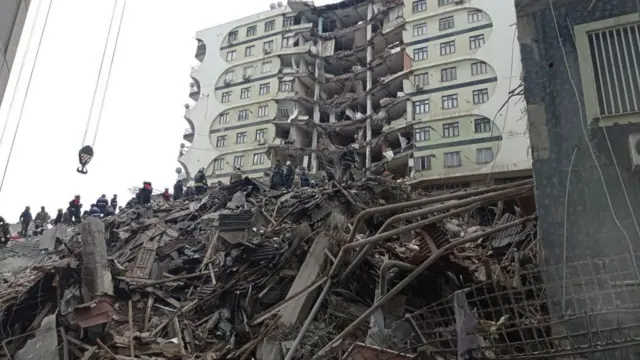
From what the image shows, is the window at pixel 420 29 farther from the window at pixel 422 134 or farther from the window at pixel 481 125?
the window at pixel 481 125

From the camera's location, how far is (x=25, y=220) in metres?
23.5

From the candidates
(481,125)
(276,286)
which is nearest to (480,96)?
(481,125)

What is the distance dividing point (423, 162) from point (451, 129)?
3.15 meters

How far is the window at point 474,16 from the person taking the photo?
37.0m

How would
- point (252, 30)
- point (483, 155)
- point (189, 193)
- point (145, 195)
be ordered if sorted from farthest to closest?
point (252, 30) → point (483, 155) → point (189, 193) → point (145, 195)

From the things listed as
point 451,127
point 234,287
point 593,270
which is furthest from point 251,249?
point 451,127

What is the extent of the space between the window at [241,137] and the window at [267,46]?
27.4 ft

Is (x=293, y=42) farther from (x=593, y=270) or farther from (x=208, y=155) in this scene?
(x=593, y=270)

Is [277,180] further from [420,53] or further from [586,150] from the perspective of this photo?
[420,53]

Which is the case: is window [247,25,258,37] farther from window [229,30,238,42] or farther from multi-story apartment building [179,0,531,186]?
window [229,30,238,42]

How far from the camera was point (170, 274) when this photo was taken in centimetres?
1221

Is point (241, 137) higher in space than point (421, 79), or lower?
lower

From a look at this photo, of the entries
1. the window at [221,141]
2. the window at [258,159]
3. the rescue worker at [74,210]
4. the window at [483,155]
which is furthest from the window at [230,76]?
the rescue worker at [74,210]

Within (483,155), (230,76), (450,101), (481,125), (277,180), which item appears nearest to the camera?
(277,180)
